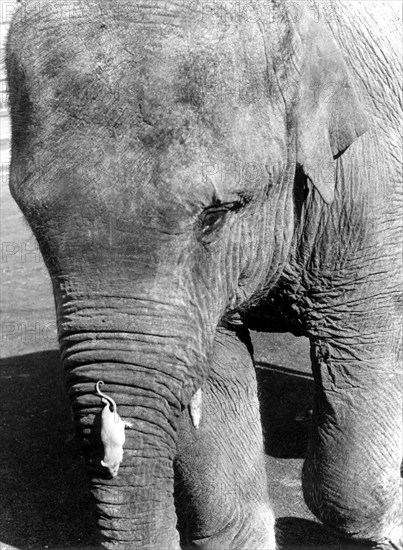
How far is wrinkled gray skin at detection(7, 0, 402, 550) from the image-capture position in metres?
1.76

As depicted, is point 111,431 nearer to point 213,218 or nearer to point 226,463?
point 213,218

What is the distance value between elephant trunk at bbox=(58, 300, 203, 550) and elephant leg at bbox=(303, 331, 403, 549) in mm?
638

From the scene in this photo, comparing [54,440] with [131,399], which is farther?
[54,440]

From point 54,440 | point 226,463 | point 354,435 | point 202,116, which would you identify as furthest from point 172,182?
point 54,440

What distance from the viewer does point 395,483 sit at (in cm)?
260

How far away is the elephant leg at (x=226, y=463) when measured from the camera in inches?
105

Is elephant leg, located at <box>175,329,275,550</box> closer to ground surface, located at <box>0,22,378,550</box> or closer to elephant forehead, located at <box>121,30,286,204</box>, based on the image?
ground surface, located at <box>0,22,378,550</box>

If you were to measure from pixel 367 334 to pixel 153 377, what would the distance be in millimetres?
776

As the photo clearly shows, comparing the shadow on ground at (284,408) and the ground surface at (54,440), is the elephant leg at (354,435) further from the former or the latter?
the shadow on ground at (284,408)

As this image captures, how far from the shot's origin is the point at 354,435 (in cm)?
248

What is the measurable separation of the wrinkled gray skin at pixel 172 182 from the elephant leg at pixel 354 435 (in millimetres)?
209

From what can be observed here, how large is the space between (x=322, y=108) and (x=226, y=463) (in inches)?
44.4

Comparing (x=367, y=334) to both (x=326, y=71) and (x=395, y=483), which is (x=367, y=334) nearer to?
(x=395, y=483)

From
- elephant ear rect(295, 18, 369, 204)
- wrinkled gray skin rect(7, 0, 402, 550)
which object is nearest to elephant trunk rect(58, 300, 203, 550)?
wrinkled gray skin rect(7, 0, 402, 550)
